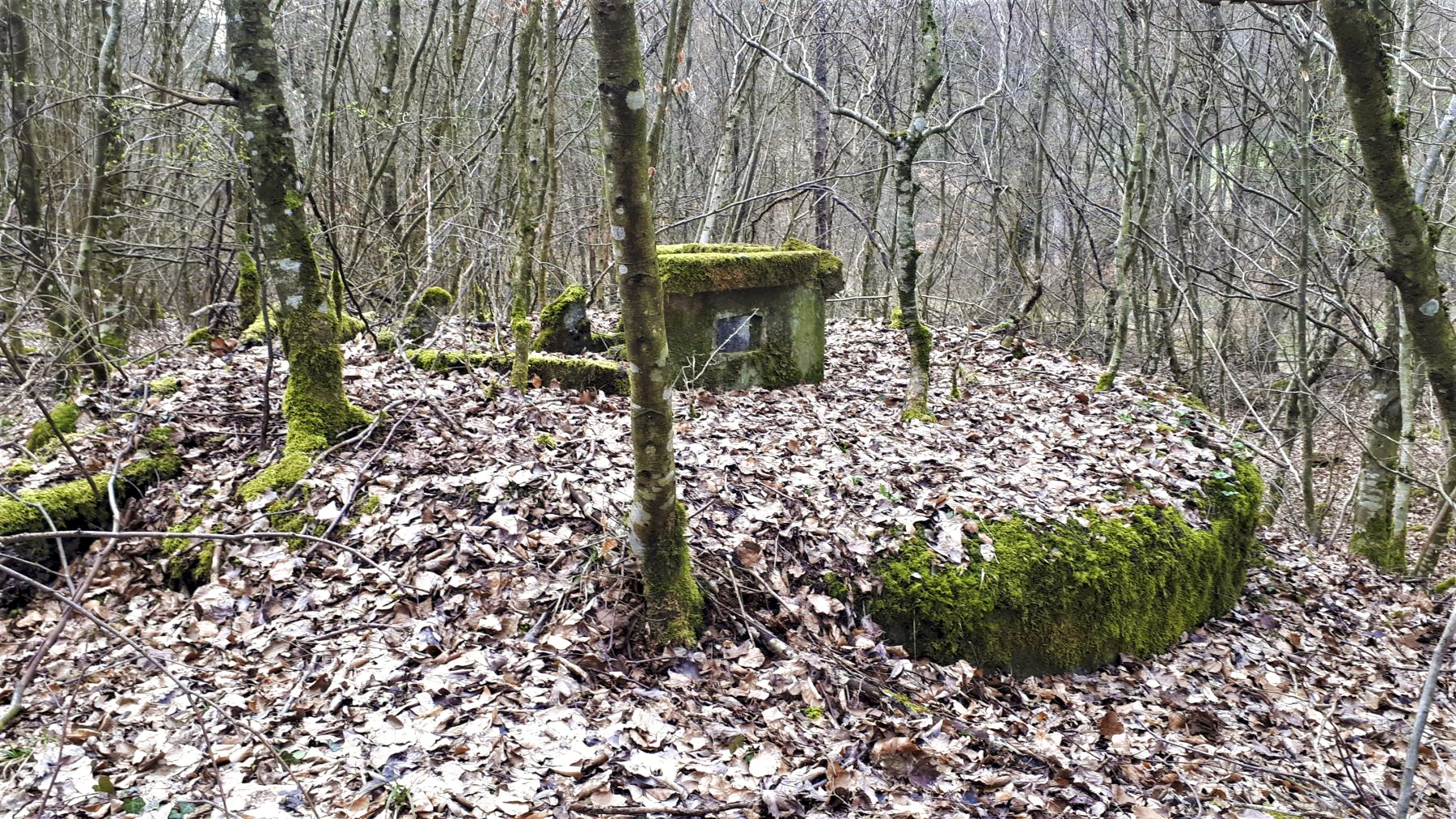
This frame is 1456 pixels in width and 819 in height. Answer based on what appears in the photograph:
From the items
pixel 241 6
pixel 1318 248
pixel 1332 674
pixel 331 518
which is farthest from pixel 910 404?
pixel 241 6

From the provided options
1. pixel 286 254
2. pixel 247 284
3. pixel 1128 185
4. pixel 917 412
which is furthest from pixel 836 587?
pixel 247 284

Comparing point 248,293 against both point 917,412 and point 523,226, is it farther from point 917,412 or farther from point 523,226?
point 917,412

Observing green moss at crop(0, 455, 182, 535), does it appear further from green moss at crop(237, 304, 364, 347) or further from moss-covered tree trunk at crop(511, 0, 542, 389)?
moss-covered tree trunk at crop(511, 0, 542, 389)

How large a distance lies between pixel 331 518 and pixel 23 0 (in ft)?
18.8

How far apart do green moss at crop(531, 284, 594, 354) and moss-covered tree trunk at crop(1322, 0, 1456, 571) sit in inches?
250

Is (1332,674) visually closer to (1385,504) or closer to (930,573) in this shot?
(930,573)

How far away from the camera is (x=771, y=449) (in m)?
5.75

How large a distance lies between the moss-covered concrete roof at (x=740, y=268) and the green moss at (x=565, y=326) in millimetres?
974

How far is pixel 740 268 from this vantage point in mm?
7227

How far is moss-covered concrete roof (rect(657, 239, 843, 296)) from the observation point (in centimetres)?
701

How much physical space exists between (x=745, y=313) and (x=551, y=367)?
1823 millimetres

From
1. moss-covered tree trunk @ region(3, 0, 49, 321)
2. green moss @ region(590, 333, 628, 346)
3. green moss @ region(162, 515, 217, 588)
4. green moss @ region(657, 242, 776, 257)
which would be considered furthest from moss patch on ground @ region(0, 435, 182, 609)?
green moss @ region(657, 242, 776, 257)

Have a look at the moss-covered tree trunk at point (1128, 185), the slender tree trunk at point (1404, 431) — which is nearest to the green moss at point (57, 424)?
the moss-covered tree trunk at point (1128, 185)

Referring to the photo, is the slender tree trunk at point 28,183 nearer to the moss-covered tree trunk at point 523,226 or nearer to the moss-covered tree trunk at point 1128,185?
the moss-covered tree trunk at point 523,226
